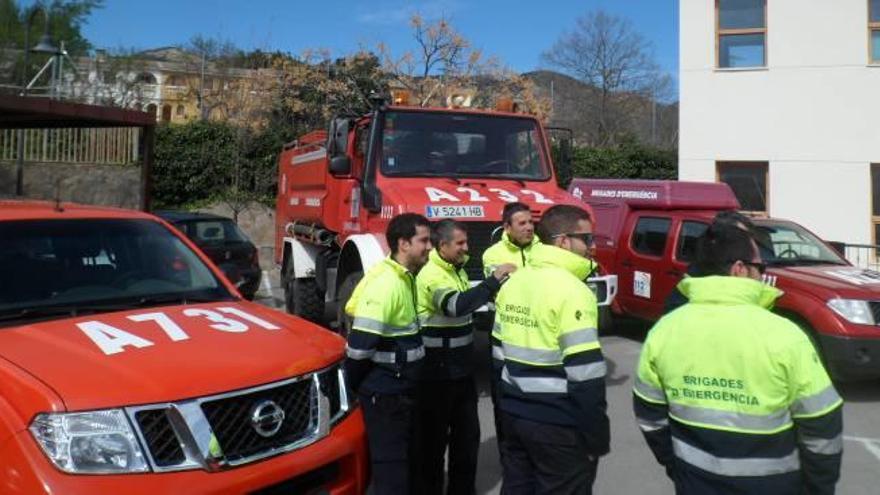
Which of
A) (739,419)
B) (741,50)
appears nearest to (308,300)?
(739,419)

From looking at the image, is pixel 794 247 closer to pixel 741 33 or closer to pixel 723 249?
pixel 723 249

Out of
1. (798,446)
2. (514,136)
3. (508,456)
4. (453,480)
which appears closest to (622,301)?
(514,136)

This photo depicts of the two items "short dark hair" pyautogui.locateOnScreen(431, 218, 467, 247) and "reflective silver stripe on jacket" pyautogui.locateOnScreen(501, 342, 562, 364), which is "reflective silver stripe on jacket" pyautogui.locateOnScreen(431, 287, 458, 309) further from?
"reflective silver stripe on jacket" pyautogui.locateOnScreen(501, 342, 562, 364)

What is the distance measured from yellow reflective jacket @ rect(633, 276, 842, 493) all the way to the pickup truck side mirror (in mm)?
5152

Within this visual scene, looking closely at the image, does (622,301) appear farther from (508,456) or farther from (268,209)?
(268,209)

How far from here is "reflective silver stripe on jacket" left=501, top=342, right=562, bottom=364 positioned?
121 inches

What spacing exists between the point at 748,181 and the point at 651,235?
24.9 feet

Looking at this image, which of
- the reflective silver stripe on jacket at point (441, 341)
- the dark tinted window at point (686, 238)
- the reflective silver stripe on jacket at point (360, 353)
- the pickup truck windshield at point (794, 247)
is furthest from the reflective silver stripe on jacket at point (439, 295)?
the dark tinted window at point (686, 238)

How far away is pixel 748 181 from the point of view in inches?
623

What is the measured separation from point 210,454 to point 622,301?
25.0 ft

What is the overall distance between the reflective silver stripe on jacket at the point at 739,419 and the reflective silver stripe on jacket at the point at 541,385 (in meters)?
0.68

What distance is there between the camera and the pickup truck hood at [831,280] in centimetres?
658

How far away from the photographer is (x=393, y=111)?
24.2 ft

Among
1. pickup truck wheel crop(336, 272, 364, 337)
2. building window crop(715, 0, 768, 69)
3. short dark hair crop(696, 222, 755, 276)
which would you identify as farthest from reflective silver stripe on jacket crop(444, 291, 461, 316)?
building window crop(715, 0, 768, 69)
